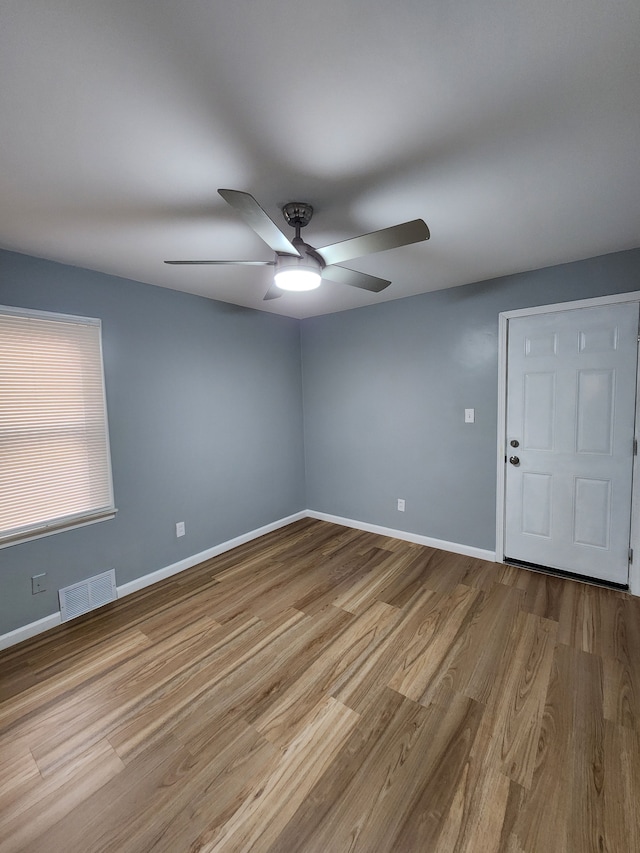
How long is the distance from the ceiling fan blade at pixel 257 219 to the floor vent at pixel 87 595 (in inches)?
100

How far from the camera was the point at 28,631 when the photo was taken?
2.22 m

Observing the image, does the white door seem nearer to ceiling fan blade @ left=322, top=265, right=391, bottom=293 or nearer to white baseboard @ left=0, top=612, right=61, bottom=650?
ceiling fan blade @ left=322, top=265, right=391, bottom=293

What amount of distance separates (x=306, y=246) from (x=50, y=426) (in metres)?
2.00

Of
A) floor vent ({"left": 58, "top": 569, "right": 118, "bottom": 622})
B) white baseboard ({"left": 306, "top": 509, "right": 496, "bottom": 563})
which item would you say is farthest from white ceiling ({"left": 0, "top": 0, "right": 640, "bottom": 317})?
white baseboard ({"left": 306, "top": 509, "right": 496, "bottom": 563})

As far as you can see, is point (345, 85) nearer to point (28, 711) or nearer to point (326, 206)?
point (326, 206)

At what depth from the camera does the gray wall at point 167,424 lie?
7.48 ft

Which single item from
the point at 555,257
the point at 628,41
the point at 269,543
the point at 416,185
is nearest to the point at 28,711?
the point at 269,543

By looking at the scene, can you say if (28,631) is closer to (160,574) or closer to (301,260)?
(160,574)

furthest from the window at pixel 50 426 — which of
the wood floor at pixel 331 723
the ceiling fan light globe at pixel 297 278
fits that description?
the ceiling fan light globe at pixel 297 278

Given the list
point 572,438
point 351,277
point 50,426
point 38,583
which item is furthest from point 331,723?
point 572,438

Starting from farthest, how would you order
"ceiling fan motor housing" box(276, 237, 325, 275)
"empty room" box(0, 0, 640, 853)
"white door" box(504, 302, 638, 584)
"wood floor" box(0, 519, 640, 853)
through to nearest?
"white door" box(504, 302, 638, 584) < "ceiling fan motor housing" box(276, 237, 325, 275) < "wood floor" box(0, 519, 640, 853) < "empty room" box(0, 0, 640, 853)

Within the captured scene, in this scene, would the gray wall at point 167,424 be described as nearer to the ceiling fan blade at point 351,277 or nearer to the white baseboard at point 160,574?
the white baseboard at point 160,574

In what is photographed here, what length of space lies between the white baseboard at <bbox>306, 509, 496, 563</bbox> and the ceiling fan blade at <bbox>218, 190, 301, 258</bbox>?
2.84 m

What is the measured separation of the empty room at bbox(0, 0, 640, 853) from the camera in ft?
3.48
